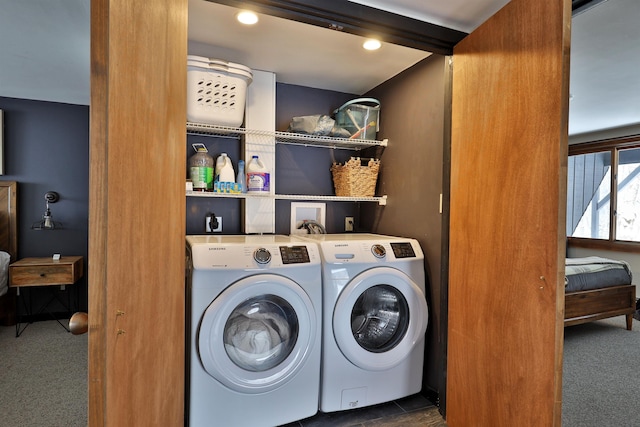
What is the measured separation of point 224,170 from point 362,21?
4.00ft

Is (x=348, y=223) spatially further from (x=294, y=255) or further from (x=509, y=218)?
(x=509, y=218)

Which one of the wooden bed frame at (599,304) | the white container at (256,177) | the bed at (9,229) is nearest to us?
the white container at (256,177)

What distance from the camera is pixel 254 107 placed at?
2393 mm

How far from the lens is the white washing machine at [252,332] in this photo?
1.57 m

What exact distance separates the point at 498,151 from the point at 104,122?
56.0 inches

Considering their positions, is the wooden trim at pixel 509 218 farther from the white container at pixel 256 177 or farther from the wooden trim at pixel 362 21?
the white container at pixel 256 177

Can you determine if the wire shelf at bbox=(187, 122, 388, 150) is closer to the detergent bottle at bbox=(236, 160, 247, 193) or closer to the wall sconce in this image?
the detergent bottle at bbox=(236, 160, 247, 193)

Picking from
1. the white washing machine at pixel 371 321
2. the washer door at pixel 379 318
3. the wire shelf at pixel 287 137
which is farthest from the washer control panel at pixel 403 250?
the wire shelf at pixel 287 137

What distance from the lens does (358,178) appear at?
2.52 metres

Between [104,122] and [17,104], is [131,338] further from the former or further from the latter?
[17,104]

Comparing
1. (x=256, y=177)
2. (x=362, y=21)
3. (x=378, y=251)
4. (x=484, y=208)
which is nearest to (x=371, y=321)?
(x=378, y=251)

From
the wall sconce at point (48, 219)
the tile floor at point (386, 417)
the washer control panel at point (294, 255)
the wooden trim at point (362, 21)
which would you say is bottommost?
the tile floor at point (386, 417)

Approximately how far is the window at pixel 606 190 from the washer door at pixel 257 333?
4168 millimetres

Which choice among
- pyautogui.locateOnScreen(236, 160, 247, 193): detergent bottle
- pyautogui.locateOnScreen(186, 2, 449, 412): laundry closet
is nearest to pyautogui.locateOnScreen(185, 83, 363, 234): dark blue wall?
pyautogui.locateOnScreen(186, 2, 449, 412): laundry closet
